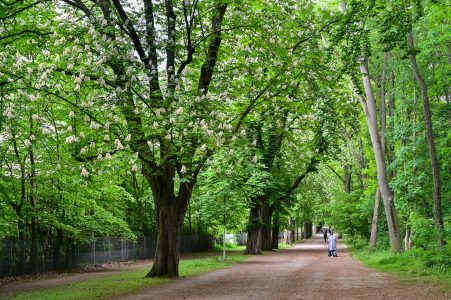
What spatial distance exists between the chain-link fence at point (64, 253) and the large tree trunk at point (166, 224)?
628cm

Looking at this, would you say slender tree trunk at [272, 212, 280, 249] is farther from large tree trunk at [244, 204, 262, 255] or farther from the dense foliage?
the dense foliage

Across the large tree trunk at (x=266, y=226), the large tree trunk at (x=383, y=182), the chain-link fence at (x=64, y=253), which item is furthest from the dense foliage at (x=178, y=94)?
the large tree trunk at (x=266, y=226)

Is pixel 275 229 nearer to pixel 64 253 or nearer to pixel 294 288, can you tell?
pixel 64 253

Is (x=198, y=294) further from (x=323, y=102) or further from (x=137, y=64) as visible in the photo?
(x=323, y=102)

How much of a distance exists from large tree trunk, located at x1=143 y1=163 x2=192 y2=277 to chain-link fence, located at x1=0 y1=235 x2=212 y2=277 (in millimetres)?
6279

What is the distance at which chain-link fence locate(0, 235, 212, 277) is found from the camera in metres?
19.9

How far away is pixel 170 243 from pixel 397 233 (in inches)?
441

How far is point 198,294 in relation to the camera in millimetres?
12586

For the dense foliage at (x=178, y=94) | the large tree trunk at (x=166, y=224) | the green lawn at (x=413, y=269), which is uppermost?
the dense foliage at (x=178, y=94)

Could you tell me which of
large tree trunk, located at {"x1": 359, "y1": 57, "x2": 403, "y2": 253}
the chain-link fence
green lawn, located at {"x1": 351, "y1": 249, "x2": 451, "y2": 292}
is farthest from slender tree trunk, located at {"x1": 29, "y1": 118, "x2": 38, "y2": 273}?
large tree trunk, located at {"x1": 359, "y1": 57, "x2": 403, "y2": 253}

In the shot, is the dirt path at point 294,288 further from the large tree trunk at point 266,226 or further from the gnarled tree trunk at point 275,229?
the gnarled tree trunk at point 275,229

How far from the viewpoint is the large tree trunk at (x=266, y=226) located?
38.1 metres

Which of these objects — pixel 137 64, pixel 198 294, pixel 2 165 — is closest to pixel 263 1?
pixel 137 64

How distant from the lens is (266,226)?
39531mm
